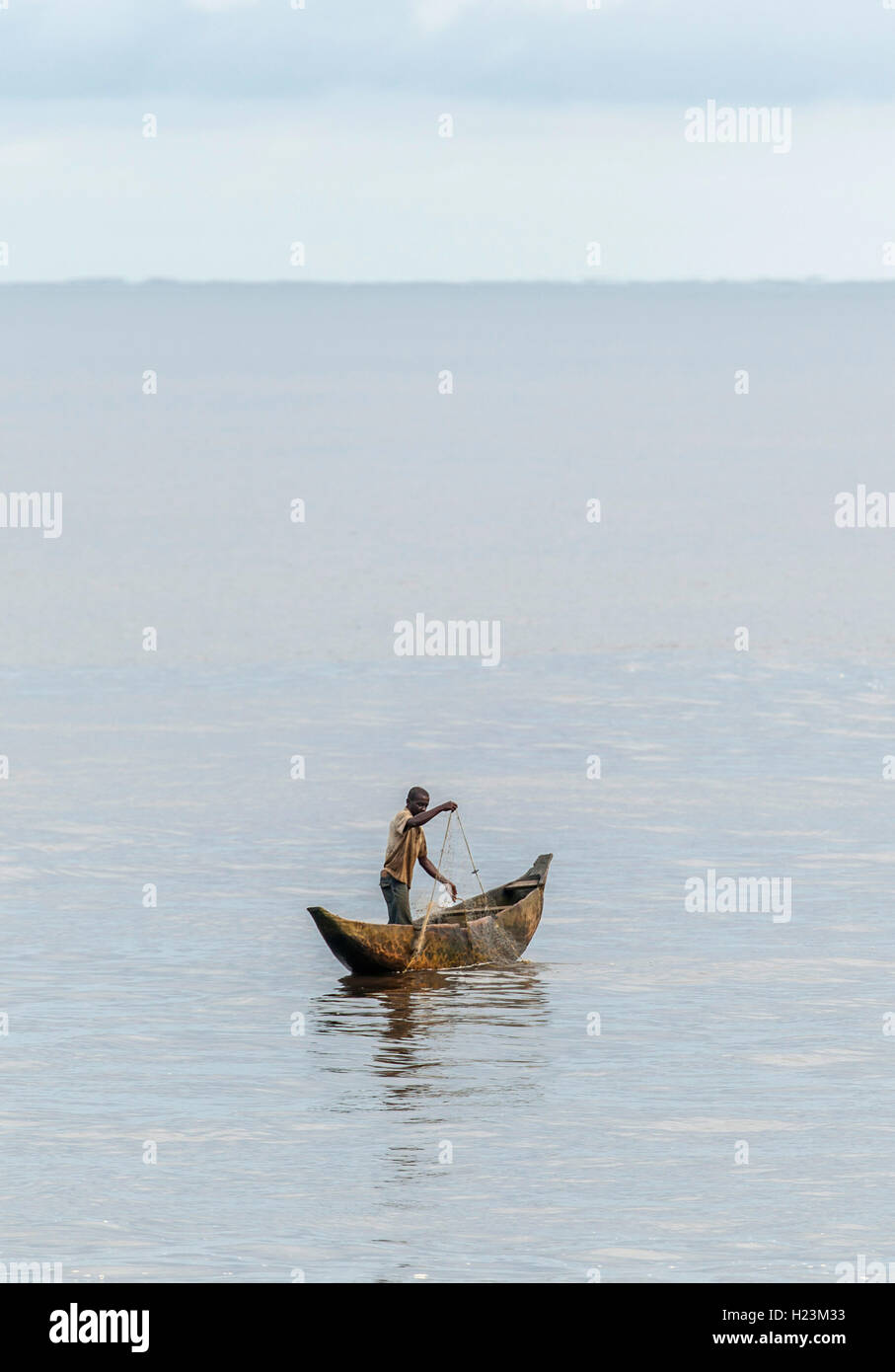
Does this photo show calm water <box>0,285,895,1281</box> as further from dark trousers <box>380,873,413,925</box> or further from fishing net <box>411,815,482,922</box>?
dark trousers <box>380,873,413,925</box>

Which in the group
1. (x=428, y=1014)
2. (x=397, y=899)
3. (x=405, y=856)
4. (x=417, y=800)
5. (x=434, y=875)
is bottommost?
(x=428, y=1014)

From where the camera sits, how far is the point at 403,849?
Answer: 23578 millimetres

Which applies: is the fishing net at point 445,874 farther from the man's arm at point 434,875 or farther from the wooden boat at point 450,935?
the man's arm at point 434,875

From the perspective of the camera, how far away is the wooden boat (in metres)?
23.2

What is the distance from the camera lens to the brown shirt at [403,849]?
77.2 feet

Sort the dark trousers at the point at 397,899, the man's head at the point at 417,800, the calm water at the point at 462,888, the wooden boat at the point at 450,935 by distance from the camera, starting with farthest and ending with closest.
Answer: the dark trousers at the point at 397,899, the man's head at the point at 417,800, the wooden boat at the point at 450,935, the calm water at the point at 462,888

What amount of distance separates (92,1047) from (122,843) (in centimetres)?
899

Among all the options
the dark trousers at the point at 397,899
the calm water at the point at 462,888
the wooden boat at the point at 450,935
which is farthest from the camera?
Answer: the dark trousers at the point at 397,899

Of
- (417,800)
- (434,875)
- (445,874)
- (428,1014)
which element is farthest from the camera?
(445,874)

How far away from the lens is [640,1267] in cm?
1565

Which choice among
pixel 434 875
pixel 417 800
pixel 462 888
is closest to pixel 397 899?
pixel 434 875

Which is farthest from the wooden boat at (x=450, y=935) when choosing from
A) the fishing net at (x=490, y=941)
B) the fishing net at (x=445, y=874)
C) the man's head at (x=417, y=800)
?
the man's head at (x=417, y=800)

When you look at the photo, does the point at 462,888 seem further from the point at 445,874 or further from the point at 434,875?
the point at 434,875

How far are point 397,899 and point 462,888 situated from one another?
4079 millimetres
